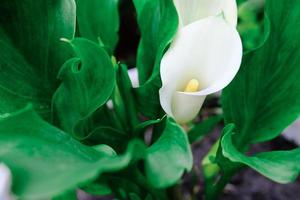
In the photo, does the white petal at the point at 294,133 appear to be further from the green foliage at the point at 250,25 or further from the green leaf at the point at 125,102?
the green leaf at the point at 125,102

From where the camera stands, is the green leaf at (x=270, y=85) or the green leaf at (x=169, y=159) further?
the green leaf at (x=270, y=85)

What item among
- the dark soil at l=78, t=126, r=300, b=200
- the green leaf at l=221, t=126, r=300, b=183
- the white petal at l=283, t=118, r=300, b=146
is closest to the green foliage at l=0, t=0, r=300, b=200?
the green leaf at l=221, t=126, r=300, b=183

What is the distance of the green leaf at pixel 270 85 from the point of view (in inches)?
22.6

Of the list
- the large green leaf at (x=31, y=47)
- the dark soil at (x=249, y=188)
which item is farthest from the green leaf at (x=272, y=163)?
the dark soil at (x=249, y=188)

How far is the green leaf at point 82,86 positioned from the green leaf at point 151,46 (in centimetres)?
6

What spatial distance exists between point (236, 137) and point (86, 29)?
0.25 meters

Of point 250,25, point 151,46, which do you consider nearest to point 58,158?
point 151,46

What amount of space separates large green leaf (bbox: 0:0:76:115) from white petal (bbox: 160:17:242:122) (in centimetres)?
13

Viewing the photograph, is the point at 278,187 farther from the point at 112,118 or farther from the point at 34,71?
the point at 34,71

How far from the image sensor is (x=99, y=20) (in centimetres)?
69

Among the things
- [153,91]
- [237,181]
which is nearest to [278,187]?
[237,181]

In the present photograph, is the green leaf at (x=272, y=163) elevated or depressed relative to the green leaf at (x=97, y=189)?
elevated

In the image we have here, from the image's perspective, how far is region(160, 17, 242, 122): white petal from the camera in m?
0.51

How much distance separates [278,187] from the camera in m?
0.92
